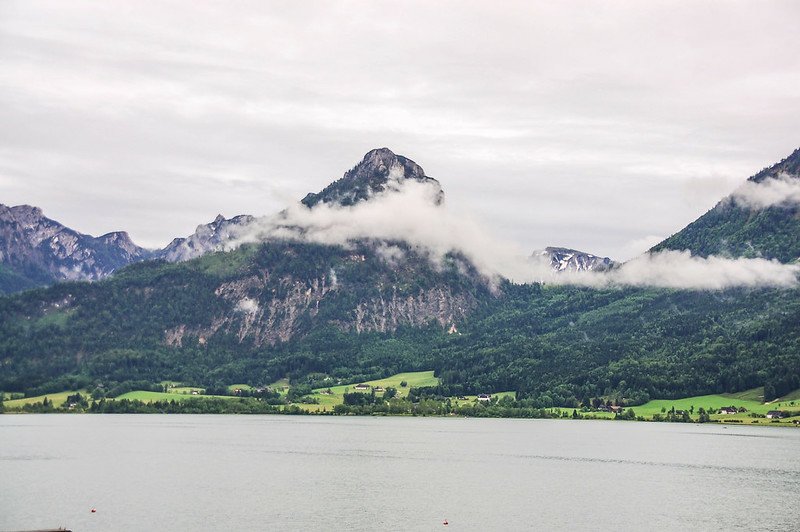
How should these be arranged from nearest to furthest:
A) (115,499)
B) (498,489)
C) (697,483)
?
(115,499) < (498,489) < (697,483)

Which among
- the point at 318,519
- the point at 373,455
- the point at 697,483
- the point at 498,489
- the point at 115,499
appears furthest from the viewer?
the point at 373,455

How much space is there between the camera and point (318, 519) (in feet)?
372

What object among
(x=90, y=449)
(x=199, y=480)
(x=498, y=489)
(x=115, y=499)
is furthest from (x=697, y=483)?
(x=90, y=449)

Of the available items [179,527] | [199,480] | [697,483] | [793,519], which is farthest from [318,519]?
[697,483]

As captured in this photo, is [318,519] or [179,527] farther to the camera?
[318,519]

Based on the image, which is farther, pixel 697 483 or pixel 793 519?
pixel 697 483

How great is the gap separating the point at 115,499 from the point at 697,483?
93.4 metres

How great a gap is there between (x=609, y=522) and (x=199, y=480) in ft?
218

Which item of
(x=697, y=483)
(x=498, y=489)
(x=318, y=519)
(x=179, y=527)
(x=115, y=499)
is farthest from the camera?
(x=697, y=483)

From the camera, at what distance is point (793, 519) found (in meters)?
117

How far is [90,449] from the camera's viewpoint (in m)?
195

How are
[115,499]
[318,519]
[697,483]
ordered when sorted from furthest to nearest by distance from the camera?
1. [697,483]
2. [115,499]
3. [318,519]

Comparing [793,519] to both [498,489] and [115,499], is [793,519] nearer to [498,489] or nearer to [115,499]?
[498,489]

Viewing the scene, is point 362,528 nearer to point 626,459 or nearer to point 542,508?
point 542,508
